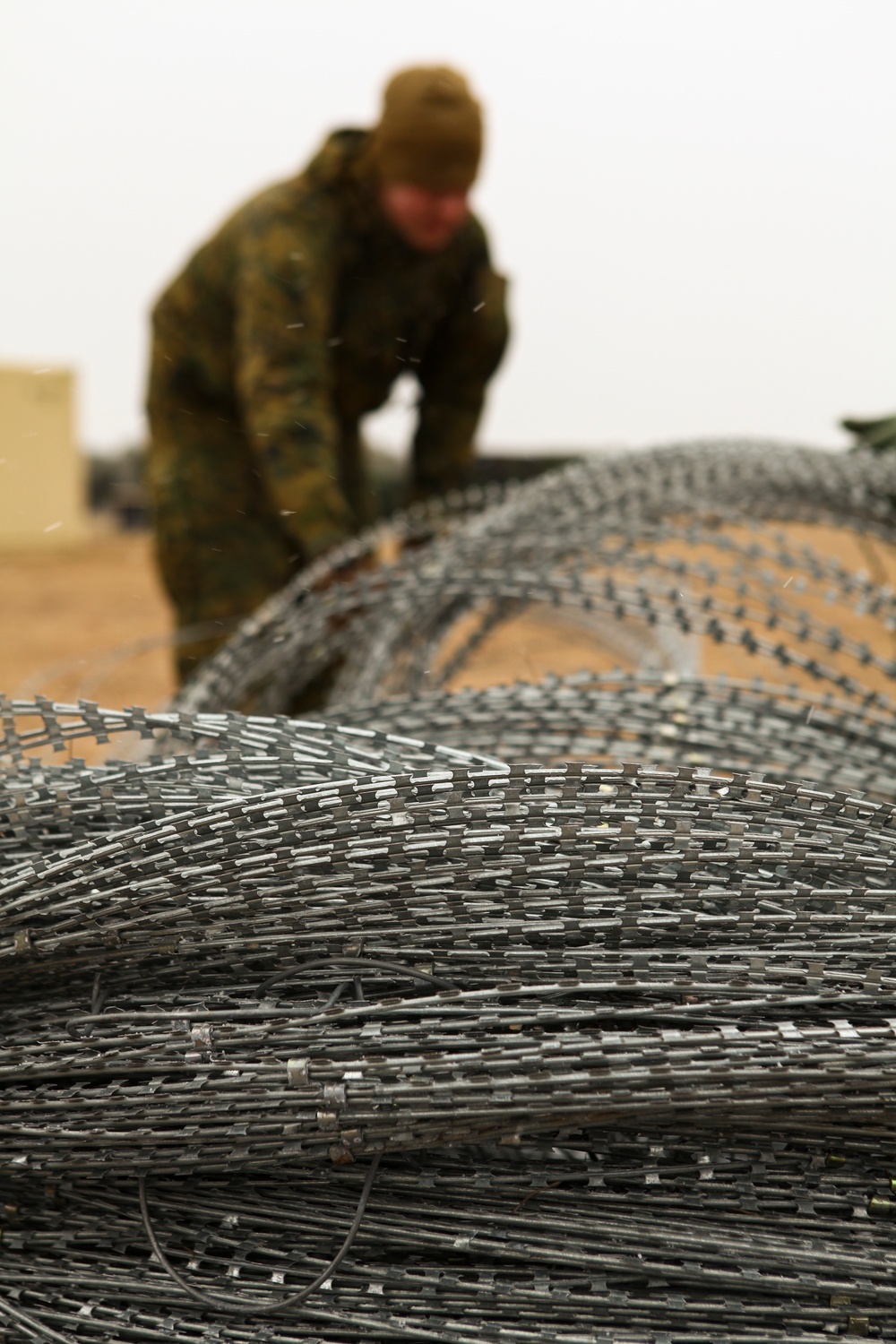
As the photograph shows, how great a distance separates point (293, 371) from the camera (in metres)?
3.22

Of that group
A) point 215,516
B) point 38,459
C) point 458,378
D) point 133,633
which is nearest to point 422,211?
point 458,378

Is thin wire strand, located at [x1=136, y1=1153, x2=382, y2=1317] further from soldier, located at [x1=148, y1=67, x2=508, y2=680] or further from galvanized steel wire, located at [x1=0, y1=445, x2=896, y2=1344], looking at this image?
soldier, located at [x1=148, y1=67, x2=508, y2=680]

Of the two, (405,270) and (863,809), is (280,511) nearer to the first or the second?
(405,270)

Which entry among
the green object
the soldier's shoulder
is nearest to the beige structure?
the soldier's shoulder

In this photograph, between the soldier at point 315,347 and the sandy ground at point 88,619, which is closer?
the soldier at point 315,347

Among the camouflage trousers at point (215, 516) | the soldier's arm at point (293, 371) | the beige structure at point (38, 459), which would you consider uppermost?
the soldier's arm at point (293, 371)

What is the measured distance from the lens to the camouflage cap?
10.3 feet

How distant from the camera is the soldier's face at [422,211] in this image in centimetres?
329

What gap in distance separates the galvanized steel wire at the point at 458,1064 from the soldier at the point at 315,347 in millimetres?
1913

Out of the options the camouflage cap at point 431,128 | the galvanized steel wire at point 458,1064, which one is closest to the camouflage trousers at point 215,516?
the camouflage cap at point 431,128

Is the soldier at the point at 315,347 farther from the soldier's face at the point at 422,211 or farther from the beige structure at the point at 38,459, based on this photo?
the beige structure at the point at 38,459

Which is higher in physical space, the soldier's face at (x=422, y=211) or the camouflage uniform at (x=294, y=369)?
the soldier's face at (x=422, y=211)

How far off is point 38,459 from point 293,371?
678 inches

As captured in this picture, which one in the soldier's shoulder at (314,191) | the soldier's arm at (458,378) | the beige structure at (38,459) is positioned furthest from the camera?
the beige structure at (38,459)
